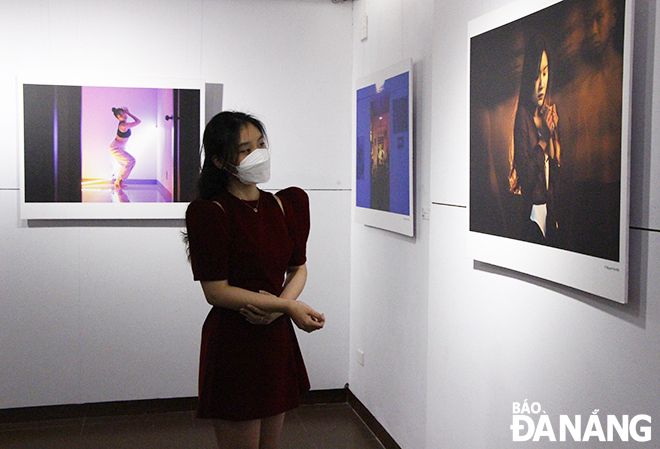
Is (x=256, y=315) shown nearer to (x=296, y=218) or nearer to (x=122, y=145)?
(x=296, y=218)

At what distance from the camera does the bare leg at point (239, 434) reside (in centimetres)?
235

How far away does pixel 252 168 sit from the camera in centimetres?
240

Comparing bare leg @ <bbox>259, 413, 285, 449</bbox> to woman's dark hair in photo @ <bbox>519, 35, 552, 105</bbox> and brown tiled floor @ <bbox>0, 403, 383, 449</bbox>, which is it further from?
brown tiled floor @ <bbox>0, 403, 383, 449</bbox>

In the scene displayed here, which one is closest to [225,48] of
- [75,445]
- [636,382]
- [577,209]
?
[75,445]

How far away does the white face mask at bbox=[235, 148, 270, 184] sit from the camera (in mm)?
2393

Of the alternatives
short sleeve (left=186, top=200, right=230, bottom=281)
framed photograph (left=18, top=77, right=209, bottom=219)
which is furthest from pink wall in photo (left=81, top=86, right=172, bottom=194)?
short sleeve (left=186, top=200, right=230, bottom=281)

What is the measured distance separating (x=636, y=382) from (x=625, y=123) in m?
0.66

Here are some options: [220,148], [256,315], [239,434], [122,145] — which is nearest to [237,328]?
[256,315]

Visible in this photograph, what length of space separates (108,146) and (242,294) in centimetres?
266

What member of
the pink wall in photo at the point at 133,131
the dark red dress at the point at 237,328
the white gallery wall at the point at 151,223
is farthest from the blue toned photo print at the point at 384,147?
the dark red dress at the point at 237,328

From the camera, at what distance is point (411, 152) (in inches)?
140

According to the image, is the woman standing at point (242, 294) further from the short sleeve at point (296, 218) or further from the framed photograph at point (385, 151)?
the framed photograph at point (385, 151)

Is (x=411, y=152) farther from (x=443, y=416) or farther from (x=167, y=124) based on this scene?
(x=167, y=124)

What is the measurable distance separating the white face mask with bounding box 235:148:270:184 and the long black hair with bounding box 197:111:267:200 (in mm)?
39
